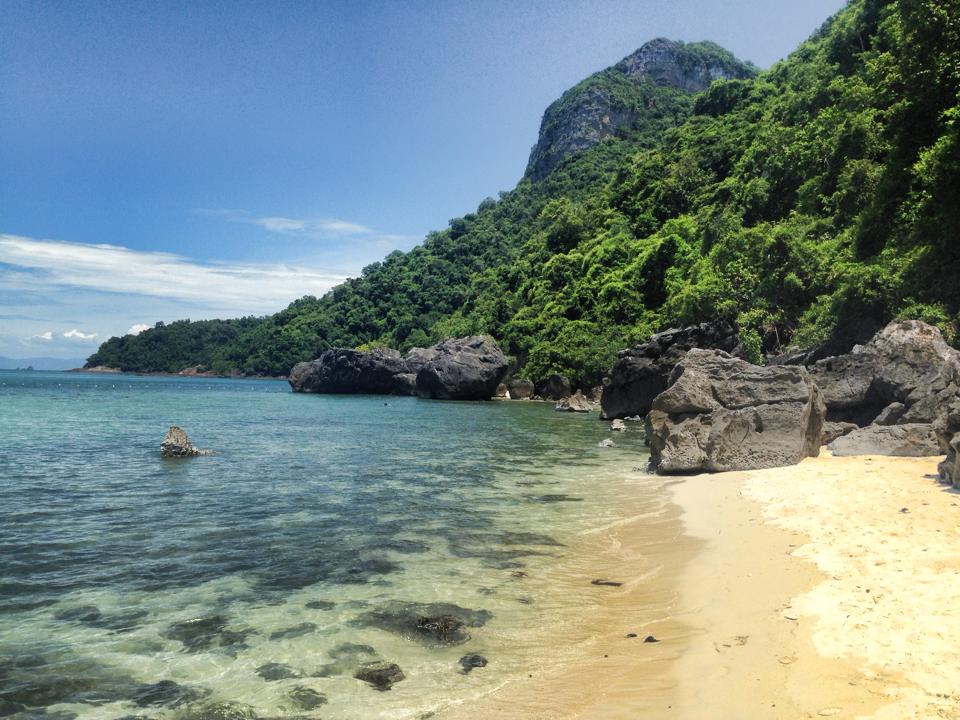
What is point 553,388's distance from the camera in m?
71.7

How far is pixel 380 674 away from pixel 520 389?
7122 cm

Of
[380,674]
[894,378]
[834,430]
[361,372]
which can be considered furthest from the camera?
[361,372]

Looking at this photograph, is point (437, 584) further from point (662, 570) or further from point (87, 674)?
point (87, 674)

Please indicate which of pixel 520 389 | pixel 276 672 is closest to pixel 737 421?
pixel 276 672

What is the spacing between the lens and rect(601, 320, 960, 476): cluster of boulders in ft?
55.6

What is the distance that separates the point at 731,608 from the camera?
725 cm

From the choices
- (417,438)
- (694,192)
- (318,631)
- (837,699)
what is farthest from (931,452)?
(694,192)

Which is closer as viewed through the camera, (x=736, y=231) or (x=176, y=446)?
(x=176, y=446)

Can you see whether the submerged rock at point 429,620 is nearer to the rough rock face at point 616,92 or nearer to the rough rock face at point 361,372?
the rough rock face at point 361,372

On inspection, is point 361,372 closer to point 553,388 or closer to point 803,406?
point 553,388

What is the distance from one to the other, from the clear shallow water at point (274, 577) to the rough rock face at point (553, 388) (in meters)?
47.8

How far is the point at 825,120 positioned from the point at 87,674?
6107 centimetres

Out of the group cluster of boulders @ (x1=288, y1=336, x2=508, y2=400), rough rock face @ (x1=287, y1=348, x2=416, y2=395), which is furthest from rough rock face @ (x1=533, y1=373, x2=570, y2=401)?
rough rock face @ (x1=287, y1=348, x2=416, y2=395)

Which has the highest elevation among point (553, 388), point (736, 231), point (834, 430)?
point (736, 231)
